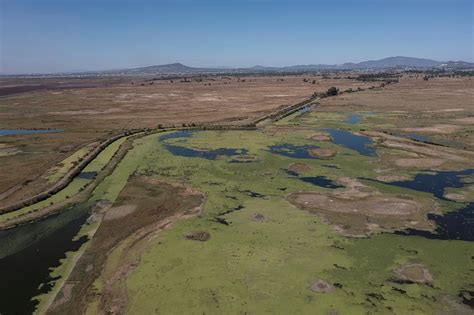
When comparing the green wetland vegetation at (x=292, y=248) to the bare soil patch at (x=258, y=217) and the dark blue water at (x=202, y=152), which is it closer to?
the bare soil patch at (x=258, y=217)

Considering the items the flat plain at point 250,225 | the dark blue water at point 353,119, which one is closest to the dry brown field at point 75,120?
the flat plain at point 250,225

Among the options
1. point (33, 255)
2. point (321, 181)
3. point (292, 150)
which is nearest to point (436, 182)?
point (321, 181)

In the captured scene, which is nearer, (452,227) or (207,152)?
(452,227)

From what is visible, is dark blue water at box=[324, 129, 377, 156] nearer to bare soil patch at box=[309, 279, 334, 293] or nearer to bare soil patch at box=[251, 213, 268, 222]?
bare soil patch at box=[251, 213, 268, 222]

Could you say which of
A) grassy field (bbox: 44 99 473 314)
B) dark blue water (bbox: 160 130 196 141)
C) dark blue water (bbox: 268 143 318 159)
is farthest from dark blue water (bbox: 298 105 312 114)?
grassy field (bbox: 44 99 473 314)

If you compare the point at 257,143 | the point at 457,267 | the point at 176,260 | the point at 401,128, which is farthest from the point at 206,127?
the point at 457,267

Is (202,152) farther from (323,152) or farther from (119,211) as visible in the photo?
(119,211)
